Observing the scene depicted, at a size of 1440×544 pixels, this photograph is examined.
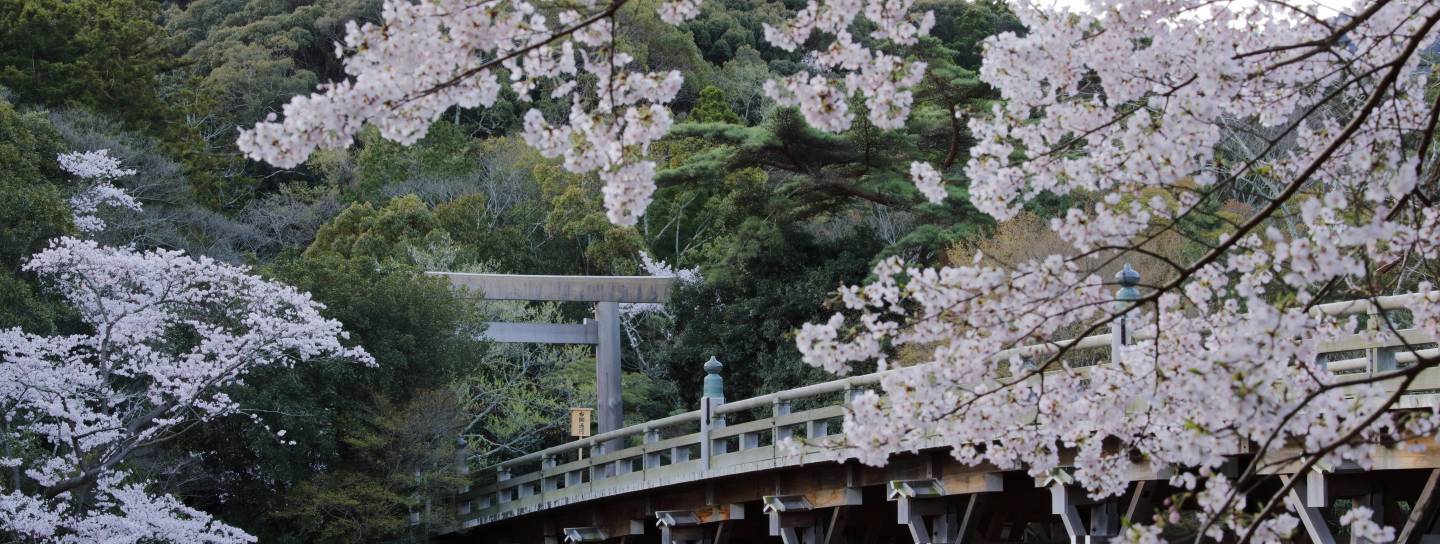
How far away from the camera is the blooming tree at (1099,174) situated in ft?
11.9

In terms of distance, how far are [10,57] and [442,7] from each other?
25.3 metres

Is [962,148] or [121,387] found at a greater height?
[962,148]

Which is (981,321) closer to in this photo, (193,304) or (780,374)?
(193,304)

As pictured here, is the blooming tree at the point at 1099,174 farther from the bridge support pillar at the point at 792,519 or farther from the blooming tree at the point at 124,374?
the blooming tree at the point at 124,374

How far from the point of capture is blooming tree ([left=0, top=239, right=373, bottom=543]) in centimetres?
1335

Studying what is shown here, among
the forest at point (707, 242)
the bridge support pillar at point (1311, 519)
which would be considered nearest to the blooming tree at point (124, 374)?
the forest at point (707, 242)

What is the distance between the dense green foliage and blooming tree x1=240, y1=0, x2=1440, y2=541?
14.4 feet

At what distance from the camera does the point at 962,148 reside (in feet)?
68.2

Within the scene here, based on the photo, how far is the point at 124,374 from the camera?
1419cm

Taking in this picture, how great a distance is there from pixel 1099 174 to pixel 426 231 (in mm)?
24483

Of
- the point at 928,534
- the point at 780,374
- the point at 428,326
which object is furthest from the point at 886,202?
the point at 928,534

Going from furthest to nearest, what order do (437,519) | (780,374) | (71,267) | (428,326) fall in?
(780,374), (428,326), (437,519), (71,267)

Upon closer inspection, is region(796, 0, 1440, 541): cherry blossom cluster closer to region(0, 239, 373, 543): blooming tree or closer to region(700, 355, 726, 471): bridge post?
region(700, 355, 726, 471): bridge post

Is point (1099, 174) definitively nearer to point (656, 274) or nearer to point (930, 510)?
point (930, 510)
